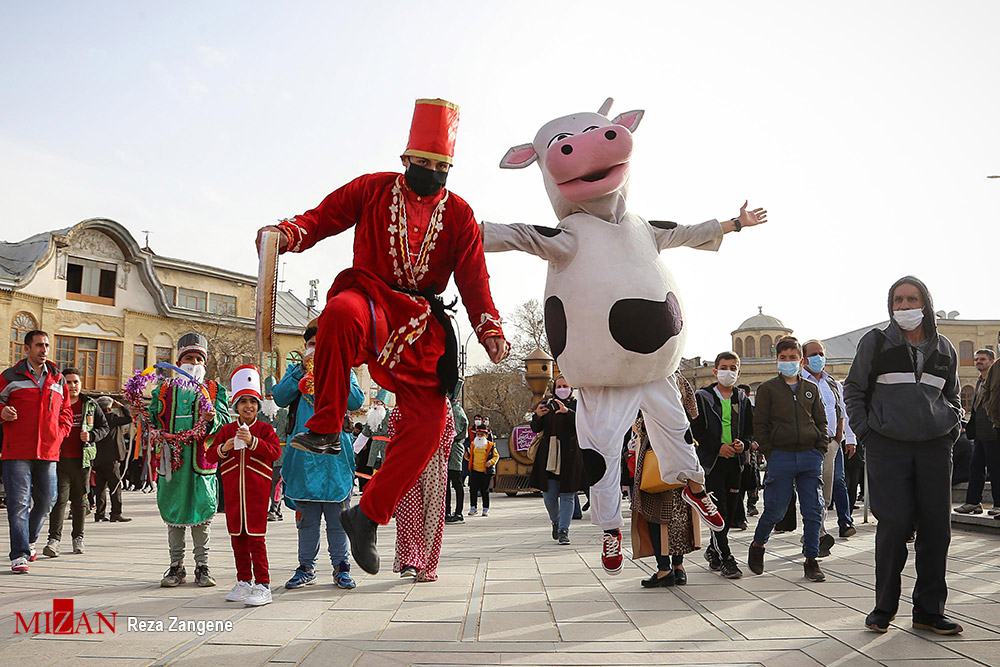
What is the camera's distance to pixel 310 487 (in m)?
6.41

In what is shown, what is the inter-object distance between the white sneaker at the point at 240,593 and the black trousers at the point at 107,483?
615 cm

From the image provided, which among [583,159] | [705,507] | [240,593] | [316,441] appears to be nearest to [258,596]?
[240,593]

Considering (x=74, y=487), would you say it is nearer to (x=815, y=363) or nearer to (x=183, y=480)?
(x=183, y=480)

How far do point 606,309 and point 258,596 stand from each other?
10.2 feet

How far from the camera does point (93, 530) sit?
1094cm

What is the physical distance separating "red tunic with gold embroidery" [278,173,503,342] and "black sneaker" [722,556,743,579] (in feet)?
12.0

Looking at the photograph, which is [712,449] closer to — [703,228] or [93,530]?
[703,228]

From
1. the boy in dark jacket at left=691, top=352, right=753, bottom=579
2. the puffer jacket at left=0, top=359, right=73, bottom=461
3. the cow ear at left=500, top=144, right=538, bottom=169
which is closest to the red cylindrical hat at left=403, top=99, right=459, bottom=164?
the cow ear at left=500, top=144, right=538, bottom=169

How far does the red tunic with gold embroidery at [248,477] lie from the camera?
19.2ft

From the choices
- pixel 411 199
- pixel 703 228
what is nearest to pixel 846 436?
pixel 703 228

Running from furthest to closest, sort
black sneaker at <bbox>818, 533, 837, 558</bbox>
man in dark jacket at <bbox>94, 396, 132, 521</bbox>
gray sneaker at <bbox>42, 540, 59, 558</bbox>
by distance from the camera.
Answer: man in dark jacket at <bbox>94, 396, 132, 521</bbox> → gray sneaker at <bbox>42, 540, 59, 558</bbox> → black sneaker at <bbox>818, 533, 837, 558</bbox>

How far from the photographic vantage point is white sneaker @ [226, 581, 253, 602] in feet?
18.9

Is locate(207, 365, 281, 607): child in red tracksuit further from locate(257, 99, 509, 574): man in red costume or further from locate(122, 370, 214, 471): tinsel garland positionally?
locate(257, 99, 509, 574): man in red costume

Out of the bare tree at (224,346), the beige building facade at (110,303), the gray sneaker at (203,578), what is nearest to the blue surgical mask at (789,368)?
the gray sneaker at (203,578)
